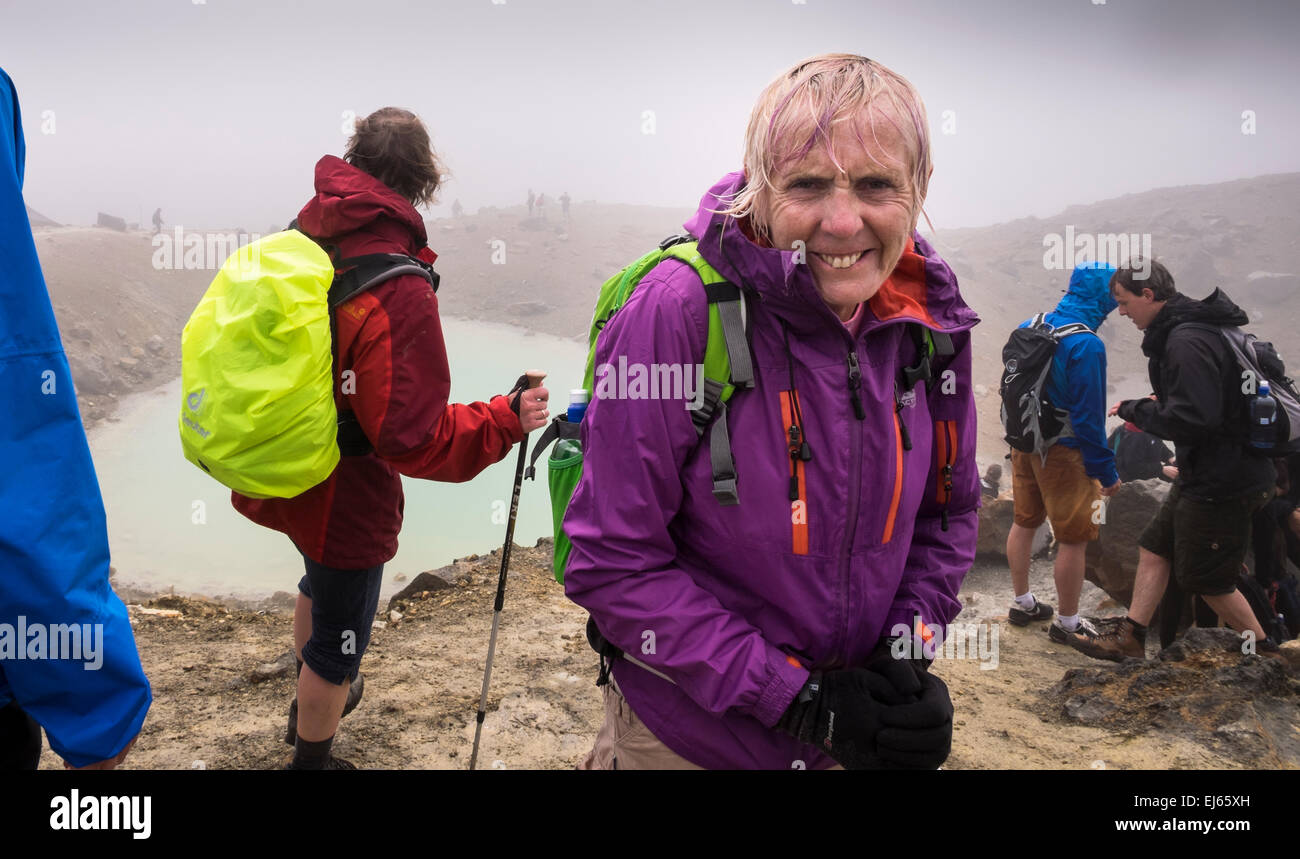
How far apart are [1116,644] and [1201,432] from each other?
6.00ft

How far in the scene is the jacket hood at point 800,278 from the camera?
1.67 meters

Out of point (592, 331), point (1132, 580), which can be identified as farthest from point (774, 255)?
point (1132, 580)

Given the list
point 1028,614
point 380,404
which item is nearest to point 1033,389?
point 1028,614

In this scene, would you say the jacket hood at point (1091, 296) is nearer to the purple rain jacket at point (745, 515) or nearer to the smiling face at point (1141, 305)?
the smiling face at point (1141, 305)

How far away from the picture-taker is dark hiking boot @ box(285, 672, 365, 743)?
386 centimetres

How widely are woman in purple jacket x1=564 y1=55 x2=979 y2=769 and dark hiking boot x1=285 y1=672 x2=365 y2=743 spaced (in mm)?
2617

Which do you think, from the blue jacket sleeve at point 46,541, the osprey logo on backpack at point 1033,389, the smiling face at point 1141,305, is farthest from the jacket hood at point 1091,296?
the blue jacket sleeve at point 46,541

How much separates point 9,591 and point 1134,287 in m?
5.91

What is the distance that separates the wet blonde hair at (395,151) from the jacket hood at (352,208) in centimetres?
6

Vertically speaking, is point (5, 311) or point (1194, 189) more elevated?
point (1194, 189)

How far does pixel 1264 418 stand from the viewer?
16.1 ft

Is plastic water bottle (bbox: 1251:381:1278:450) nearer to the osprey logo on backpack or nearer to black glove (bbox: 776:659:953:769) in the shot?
the osprey logo on backpack
